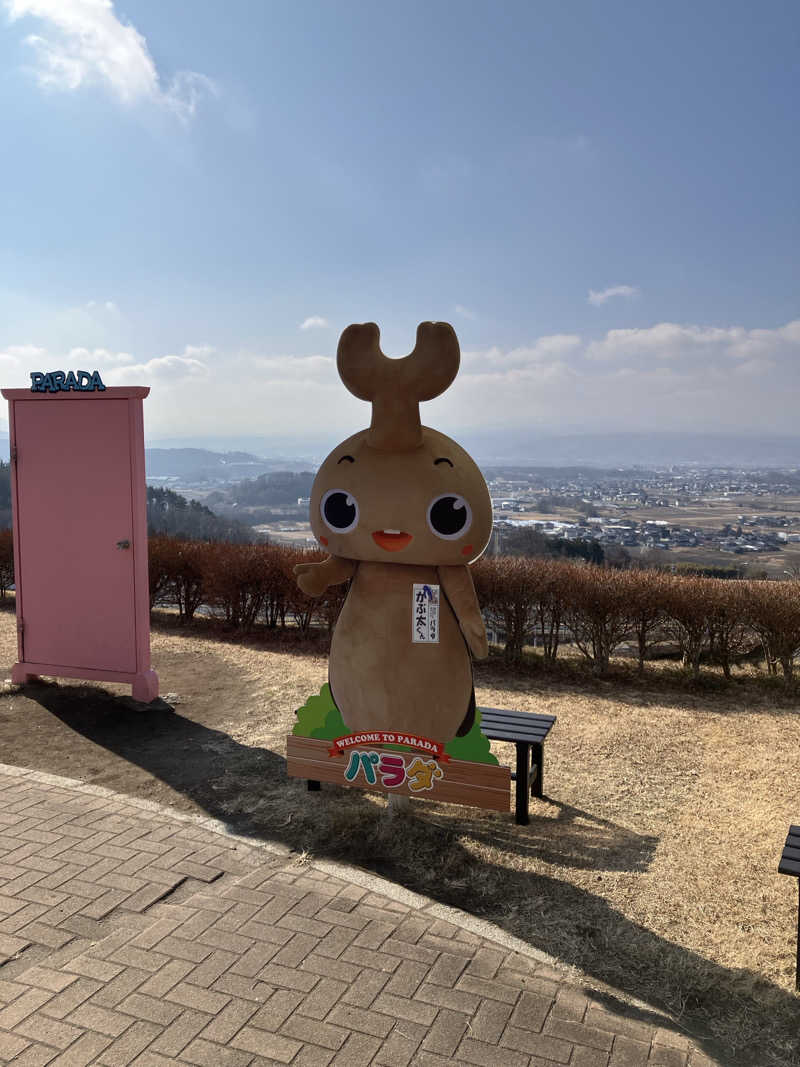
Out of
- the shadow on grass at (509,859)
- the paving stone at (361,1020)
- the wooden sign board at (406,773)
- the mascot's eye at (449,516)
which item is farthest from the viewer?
the wooden sign board at (406,773)

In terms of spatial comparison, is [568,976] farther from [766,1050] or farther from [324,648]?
[324,648]

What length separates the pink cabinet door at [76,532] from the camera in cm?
725

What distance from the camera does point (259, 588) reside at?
11.0 m

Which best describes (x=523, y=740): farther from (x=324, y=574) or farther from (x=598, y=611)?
(x=598, y=611)

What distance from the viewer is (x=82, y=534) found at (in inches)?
294

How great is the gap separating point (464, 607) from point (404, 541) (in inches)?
21.0

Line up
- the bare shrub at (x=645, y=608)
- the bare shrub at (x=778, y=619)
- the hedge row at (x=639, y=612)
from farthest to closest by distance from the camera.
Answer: the bare shrub at (x=645, y=608) < the hedge row at (x=639, y=612) < the bare shrub at (x=778, y=619)

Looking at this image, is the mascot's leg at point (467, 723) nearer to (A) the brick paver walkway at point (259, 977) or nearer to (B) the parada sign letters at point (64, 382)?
(A) the brick paver walkway at point (259, 977)

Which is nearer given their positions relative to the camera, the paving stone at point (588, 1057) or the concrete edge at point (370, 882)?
the paving stone at point (588, 1057)

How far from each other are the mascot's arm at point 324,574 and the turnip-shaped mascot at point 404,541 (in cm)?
6

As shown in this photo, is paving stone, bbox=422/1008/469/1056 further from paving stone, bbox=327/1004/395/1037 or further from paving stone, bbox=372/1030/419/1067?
paving stone, bbox=327/1004/395/1037

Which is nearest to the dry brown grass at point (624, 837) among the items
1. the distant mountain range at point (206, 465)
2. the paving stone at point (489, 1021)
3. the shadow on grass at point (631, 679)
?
the shadow on grass at point (631, 679)

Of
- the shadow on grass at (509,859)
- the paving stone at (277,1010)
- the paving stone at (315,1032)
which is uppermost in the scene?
the paving stone at (277,1010)

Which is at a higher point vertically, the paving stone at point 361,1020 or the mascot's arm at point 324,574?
the mascot's arm at point 324,574
